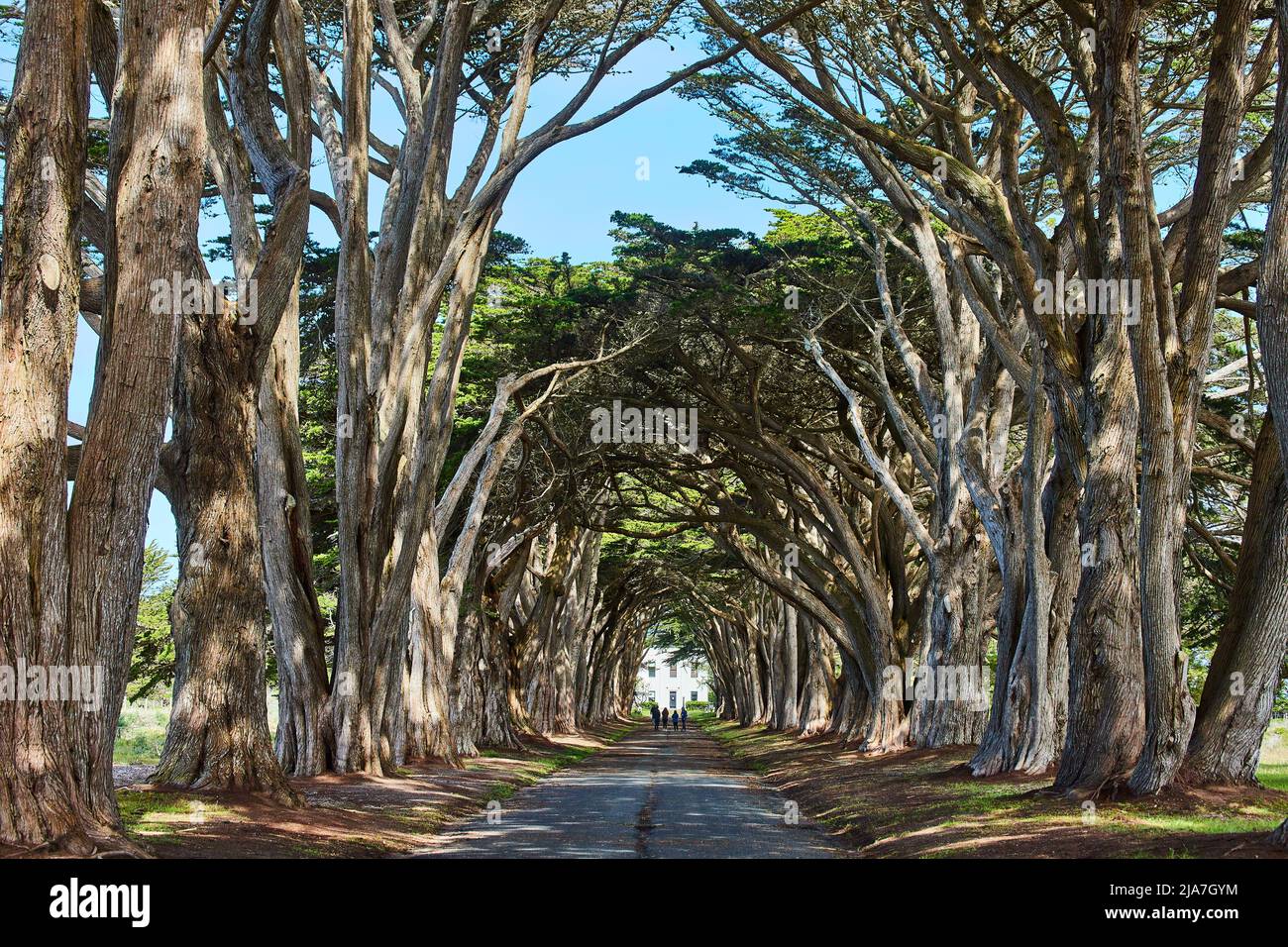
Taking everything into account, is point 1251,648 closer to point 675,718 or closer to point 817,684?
point 817,684

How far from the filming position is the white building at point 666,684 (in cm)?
15275

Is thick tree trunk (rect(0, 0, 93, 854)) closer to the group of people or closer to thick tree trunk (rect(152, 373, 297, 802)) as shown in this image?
thick tree trunk (rect(152, 373, 297, 802))

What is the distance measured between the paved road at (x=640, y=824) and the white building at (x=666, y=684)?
12919 cm

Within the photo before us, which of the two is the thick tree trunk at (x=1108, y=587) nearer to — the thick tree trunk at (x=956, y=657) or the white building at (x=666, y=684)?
the thick tree trunk at (x=956, y=657)

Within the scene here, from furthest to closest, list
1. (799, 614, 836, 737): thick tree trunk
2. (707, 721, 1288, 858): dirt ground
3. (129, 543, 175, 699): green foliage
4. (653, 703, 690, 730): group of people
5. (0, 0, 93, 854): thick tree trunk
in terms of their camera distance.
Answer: (653, 703, 690, 730): group of people
(799, 614, 836, 737): thick tree trunk
(129, 543, 175, 699): green foliage
(707, 721, 1288, 858): dirt ground
(0, 0, 93, 854): thick tree trunk

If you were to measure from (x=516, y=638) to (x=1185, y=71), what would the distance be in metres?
25.4

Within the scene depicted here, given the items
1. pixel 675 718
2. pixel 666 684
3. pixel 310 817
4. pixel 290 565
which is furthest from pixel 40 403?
pixel 666 684

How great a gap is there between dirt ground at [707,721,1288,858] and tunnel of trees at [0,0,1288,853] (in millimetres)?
504

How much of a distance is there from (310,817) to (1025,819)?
6.29 meters

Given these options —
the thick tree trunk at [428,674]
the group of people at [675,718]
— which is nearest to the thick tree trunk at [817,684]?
the thick tree trunk at [428,674]

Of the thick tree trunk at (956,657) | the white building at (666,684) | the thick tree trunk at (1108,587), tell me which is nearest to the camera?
the thick tree trunk at (1108,587)

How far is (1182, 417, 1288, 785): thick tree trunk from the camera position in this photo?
39.2 feet

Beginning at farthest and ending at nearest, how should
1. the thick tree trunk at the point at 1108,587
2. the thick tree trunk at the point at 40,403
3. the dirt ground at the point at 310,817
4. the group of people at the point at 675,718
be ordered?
the group of people at the point at 675,718 → the thick tree trunk at the point at 1108,587 → the dirt ground at the point at 310,817 → the thick tree trunk at the point at 40,403

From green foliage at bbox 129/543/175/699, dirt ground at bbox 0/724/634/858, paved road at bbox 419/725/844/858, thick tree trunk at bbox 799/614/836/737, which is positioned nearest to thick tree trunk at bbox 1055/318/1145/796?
paved road at bbox 419/725/844/858
